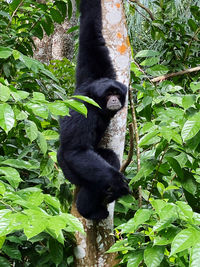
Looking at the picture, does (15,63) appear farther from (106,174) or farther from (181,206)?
(181,206)

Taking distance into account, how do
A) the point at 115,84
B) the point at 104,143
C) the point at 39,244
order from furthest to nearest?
the point at 115,84, the point at 104,143, the point at 39,244

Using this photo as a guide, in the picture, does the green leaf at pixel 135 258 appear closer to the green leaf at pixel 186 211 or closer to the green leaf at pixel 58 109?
the green leaf at pixel 186 211

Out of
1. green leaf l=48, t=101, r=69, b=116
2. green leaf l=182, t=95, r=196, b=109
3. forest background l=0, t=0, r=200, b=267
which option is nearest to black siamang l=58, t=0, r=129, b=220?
forest background l=0, t=0, r=200, b=267

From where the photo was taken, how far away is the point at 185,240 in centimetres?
153

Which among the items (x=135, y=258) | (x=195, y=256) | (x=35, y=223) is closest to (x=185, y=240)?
(x=195, y=256)

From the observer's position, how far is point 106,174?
9.93 ft

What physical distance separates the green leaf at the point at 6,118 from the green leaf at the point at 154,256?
946 mm

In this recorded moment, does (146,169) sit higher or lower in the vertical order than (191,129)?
lower

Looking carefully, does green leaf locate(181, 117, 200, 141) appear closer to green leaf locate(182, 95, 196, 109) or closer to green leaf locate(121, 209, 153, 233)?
green leaf locate(182, 95, 196, 109)

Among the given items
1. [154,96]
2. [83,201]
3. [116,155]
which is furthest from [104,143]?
[154,96]

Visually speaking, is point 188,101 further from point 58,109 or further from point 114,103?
point 114,103

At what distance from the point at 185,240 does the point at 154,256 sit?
0.34m

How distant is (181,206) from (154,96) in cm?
197

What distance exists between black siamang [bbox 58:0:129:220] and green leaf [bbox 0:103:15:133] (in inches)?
49.2
